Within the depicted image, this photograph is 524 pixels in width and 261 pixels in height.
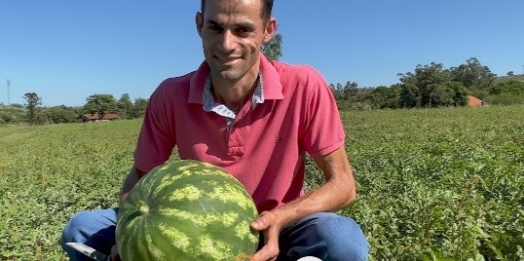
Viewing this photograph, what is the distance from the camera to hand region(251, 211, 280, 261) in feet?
6.92

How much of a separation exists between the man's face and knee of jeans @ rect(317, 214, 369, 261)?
2.77 ft

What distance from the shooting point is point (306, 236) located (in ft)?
8.17

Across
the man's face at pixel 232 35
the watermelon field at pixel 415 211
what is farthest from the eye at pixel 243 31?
the watermelon field at pixel 415 211

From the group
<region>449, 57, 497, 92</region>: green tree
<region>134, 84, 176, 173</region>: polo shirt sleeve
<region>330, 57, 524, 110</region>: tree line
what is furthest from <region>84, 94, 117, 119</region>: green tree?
<region>134, 84, 176, 173</region>: polo shirt sleeve

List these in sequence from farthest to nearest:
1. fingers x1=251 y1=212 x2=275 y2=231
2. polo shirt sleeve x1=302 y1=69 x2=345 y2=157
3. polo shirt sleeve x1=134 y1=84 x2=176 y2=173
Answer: polo shirt sleeve x1=134 y1=84 x2=176 y2=173 < polo shirt sleeve x1=302 y1=69 x2=345 y2=157 < fingers x1=251 y1=212 x2=275 y2=231

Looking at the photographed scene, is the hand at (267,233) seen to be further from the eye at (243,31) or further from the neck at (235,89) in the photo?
the eye at (243,31)

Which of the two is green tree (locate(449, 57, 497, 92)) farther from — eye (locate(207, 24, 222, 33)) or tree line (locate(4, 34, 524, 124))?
eye (locate(207, 24, 222, 33))

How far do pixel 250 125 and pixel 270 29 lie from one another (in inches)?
19.7

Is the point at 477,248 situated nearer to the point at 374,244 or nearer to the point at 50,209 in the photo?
the point at 374,244

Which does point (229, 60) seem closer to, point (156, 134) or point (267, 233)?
point (156, 134)

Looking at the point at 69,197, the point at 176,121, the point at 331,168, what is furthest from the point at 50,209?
the point at 331,168

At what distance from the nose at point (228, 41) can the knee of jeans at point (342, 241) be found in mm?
907

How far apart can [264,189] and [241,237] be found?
29.2 inches

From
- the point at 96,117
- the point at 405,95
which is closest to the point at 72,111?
the point at 96,117
